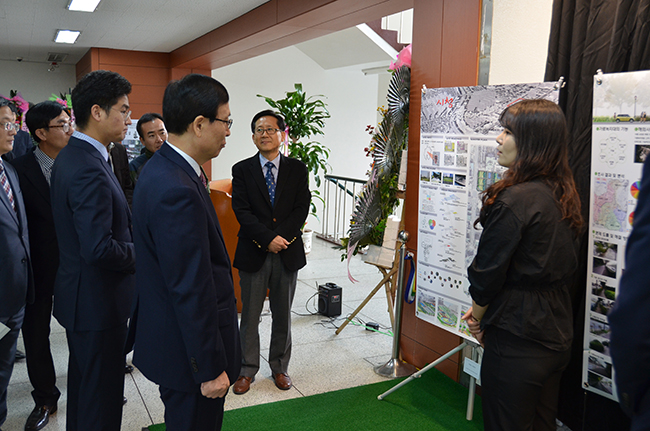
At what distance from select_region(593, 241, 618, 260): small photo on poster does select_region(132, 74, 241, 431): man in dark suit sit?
1.46 m

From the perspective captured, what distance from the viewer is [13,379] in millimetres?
3139

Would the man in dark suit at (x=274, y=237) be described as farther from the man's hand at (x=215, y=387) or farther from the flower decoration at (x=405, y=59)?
the man's hand at (x=215, y=387)

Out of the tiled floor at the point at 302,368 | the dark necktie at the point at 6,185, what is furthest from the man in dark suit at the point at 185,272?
the tiled floor at the point at 302,368

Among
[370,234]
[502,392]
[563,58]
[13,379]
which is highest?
[563,58]

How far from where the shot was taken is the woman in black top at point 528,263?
1721mm

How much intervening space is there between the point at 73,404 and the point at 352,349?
2090 millimetres

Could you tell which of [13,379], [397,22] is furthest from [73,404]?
[397,22]

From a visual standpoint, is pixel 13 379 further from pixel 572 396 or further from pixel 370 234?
pixel 572 396

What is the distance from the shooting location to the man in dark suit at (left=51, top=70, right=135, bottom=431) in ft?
6.09

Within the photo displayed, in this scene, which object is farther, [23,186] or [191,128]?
[23,186]

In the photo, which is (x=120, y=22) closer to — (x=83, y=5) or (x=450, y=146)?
(x=83, y=5)

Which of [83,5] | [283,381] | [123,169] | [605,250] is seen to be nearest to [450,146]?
[605,250]

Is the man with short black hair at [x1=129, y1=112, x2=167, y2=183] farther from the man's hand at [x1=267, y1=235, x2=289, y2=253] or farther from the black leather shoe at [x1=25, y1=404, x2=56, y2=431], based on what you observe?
the black leather shoe at [x1=25, y1=404, x2=56, y2=431]

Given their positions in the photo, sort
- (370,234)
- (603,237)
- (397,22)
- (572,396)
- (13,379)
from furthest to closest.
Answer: (397,22) → (370,234) → (13,379) → (572,396) → (603,237)
